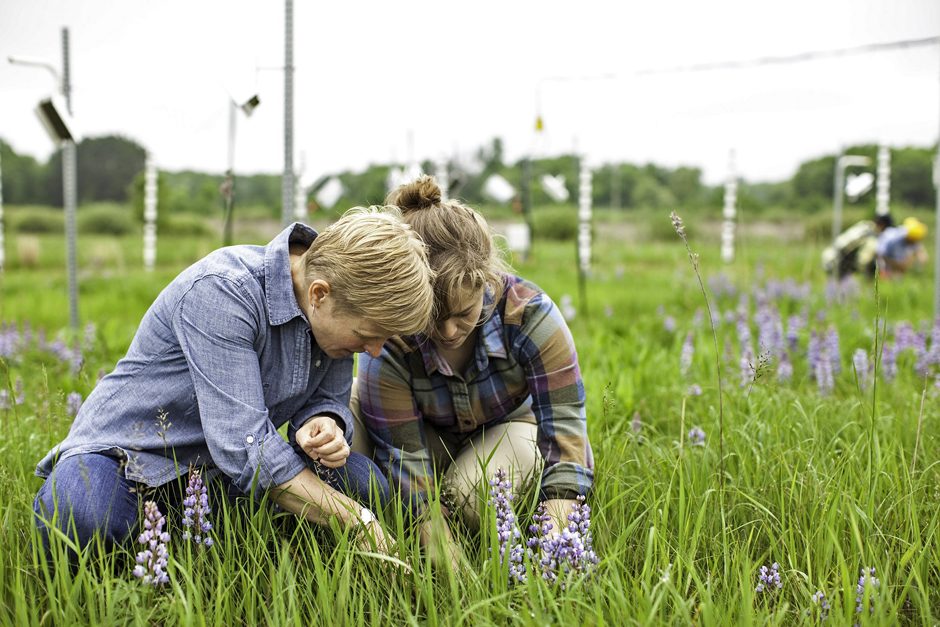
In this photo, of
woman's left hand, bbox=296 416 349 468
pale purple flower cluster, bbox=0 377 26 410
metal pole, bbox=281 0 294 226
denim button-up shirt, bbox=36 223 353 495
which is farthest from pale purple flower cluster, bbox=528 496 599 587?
pale purple flower cluster, bbox=0 377 26 410

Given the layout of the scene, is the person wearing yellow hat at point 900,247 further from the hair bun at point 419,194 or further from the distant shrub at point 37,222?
the distant shrub at point 37,222

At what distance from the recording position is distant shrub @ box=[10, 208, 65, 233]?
56.5 feet

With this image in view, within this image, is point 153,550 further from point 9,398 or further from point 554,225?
point 554,225

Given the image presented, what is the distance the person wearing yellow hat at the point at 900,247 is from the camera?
7.47m

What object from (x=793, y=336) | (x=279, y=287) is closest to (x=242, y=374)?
(x=279, y=287)

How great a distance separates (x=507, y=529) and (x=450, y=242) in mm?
696

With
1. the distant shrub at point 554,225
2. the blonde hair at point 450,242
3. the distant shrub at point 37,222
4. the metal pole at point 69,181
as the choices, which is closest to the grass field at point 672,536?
the blonde hair at point 450,242

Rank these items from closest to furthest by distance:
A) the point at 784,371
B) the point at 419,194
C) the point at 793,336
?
the point at 419,194 < the point at 784,371 < the point at 793,336

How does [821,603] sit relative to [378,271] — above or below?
below

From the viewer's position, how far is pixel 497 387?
233cm

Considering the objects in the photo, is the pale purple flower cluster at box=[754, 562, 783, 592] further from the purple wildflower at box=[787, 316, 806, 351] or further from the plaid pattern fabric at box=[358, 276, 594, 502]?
the purple wildflower at box=[787, 316, 806, 351]

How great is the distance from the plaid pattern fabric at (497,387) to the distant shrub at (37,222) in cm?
1748

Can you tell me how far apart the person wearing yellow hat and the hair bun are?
6434 mm

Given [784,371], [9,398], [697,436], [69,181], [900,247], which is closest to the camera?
[697,436]
